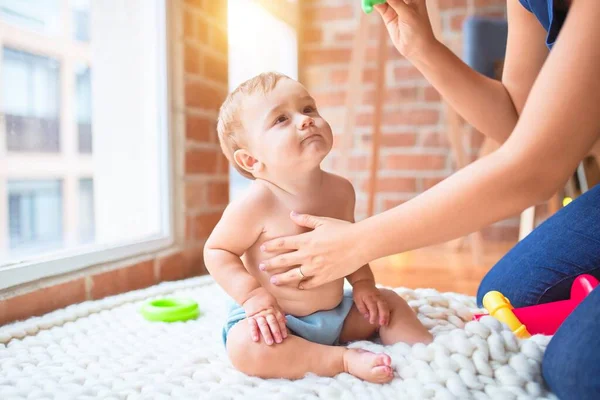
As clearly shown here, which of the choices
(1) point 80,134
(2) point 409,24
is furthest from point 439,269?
(1) point 80,134

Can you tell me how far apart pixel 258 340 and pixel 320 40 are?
2.14 m

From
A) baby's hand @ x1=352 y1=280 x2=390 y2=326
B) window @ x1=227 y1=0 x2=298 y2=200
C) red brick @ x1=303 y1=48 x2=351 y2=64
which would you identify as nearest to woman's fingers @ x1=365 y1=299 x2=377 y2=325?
baby's hand @ x1=352 y1=280 x2=390 y2=326

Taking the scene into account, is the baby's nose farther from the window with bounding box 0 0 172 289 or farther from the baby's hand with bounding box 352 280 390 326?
the window with bounding box 0 0 172 289

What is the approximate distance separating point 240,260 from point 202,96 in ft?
2.91

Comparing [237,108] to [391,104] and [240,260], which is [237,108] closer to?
[240,260]

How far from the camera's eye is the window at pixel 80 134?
117 cm

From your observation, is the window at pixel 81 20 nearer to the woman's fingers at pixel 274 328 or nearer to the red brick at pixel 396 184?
the woman's fingers at pixel 274 328

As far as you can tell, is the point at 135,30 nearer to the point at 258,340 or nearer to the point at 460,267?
the point at 258,340

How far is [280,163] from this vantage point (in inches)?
33.2

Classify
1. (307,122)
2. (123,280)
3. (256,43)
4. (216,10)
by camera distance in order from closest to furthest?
(307,122) < (123,280) < (216,10) < (256,43)

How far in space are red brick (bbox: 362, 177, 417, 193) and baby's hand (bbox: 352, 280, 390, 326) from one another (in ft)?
5.49

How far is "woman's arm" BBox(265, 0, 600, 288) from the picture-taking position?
599 millimetres

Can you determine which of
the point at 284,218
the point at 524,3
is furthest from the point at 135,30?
the point at 524,3

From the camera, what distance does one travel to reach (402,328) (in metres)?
0.86
